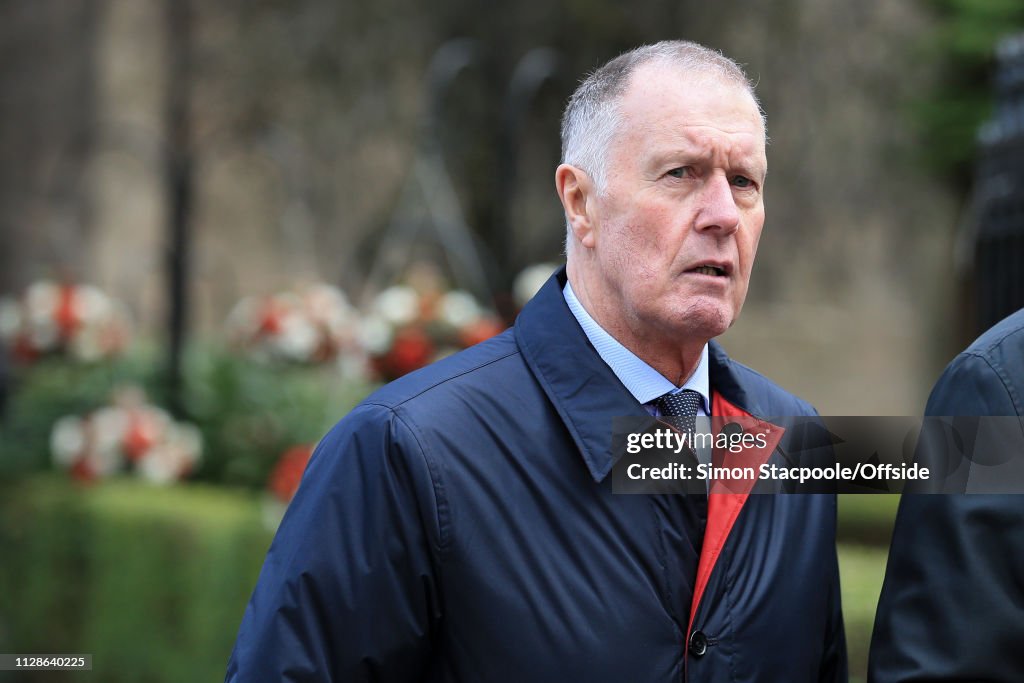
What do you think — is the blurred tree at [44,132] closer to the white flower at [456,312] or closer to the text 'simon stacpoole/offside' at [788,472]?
the white flower at [456,312]

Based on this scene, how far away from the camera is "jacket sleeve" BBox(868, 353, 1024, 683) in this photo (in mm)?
1736

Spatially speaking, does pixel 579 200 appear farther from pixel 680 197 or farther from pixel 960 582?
pixel 960 582

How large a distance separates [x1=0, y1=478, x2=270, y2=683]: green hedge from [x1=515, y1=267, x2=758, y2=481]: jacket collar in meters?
3.70

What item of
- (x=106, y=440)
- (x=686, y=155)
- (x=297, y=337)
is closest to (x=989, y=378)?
(x=686, y=155)

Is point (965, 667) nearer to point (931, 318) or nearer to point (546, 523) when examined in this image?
point (546, 523)

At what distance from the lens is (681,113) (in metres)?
1.96

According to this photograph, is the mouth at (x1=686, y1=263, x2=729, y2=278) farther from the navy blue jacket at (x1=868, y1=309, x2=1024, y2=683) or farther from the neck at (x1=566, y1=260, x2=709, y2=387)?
the navy blue jacket at (x1=868, y1=309, x2=1024, y2=683)

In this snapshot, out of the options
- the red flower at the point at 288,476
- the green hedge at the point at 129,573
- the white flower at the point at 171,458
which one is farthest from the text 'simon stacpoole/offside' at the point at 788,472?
the white flower at the point at 171,458

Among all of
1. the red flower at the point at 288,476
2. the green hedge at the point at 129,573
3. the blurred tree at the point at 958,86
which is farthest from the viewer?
the blurred tree at the point at 958,86

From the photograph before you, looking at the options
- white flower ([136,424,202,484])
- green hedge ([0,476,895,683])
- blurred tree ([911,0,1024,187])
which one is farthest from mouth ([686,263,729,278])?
blurred tree ([911,0,1024,187])

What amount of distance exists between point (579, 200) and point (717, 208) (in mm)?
230

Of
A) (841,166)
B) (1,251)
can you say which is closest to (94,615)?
(1,251)

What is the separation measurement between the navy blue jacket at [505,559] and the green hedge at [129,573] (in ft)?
11.1

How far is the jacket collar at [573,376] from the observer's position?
1.94m
